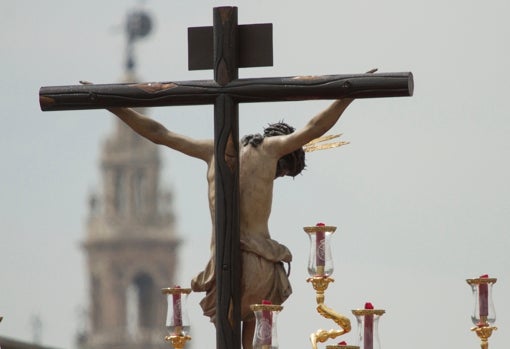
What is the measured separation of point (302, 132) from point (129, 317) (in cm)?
8370

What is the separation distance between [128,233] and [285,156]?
97.2 meters

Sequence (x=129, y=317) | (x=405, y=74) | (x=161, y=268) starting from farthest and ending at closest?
(x=161, y=268) < (x=129, y=317) < (x=405, y=74)

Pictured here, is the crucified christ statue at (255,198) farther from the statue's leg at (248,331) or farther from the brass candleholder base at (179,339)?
the brass candleholder base at (179,339)

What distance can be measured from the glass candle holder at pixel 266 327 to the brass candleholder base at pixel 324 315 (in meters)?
1.18

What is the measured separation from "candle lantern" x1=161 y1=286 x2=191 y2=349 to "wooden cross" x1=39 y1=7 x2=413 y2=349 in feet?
2.92

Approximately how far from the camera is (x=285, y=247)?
81.1 feet

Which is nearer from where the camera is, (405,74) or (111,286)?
(405,74)

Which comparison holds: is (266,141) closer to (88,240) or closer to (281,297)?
(281,297)

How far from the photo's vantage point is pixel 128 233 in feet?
400

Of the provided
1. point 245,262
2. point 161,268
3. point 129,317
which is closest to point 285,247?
point 245,262

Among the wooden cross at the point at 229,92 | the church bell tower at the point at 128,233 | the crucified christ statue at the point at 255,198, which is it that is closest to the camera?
the wooden cross at the point at 229,92

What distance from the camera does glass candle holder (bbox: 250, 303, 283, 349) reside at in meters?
23.8

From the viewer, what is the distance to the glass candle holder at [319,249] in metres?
24.9

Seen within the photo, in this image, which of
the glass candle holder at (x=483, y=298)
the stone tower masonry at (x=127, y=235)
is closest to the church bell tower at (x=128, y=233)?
the stone tower masonry at (x=127, y=235)
